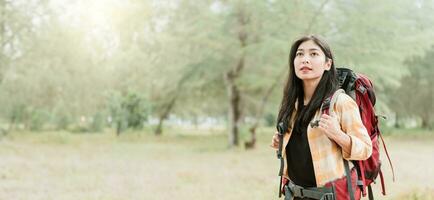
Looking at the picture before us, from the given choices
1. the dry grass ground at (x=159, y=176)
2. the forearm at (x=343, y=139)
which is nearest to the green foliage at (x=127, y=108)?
the dry grass ground at (x=159, y=176)

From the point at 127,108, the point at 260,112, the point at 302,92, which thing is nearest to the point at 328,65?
the point at 302,92

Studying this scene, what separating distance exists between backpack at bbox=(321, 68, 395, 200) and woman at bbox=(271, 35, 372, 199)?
42 mm

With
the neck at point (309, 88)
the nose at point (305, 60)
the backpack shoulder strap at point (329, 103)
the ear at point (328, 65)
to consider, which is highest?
the nose at point (305, 60)

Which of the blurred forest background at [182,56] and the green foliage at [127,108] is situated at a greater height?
the blurred forest background at [182,56]

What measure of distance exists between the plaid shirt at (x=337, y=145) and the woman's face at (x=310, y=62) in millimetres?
192

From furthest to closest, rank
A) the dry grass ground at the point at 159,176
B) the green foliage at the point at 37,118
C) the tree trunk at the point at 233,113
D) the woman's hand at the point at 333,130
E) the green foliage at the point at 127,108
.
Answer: the green foliage at the point at 37,118, the green foliage at the point at 127,108, the tree trunk at the point at 233,113, the dry grass ground at the point at 159,176, the woman's hand at the point at 333,130

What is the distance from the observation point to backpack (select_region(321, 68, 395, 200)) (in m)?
2.68

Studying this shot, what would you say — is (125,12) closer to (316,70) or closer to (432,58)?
(432,58)

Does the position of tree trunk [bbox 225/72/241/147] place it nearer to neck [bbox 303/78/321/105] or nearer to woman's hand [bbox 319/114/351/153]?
neck [bbox 303/78/321/105]

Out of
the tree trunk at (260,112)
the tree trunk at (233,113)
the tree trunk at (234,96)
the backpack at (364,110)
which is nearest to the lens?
the backpack at (364,110)

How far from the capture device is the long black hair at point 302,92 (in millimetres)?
2721

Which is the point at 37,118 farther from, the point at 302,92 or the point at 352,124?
the point at 352,124

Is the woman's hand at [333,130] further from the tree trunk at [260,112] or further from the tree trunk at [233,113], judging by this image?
the tree trunk at [233,113]

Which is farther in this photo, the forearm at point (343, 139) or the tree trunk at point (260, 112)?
the tree trunk at point (260, 112)
